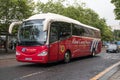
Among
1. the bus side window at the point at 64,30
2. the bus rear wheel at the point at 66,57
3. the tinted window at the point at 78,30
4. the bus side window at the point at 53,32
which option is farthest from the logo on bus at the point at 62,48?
the tinted window at the point at 78,30

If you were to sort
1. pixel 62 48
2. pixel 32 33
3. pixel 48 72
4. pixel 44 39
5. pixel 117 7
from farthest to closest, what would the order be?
pixel 117 7 → pixel 62 48 → pixel 32 33 → pixel 44 39 → pixel 48 72

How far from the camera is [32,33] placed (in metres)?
17.2

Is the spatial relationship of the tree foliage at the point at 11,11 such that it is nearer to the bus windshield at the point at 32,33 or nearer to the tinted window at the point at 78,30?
the tinted window at the point at 78,30

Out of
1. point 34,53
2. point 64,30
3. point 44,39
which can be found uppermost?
point 64,30

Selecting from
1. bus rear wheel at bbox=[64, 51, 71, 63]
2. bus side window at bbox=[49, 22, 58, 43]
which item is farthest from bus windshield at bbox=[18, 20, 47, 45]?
bus rear wheel at bbox=[64, 51, 71, 63]

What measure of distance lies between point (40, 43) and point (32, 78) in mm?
4803

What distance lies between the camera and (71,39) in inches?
822

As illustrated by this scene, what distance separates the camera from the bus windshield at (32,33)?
1698 cm

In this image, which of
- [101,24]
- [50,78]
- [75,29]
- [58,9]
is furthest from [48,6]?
[101,24]

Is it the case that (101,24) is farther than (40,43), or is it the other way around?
(101,24)

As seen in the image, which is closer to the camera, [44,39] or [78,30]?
[44,39]

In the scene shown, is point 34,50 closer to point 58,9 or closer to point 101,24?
point 58,9

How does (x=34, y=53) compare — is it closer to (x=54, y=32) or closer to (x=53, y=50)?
(x=53, y=50)

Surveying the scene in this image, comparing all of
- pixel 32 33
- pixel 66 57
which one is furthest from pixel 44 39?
pixel 66 57
